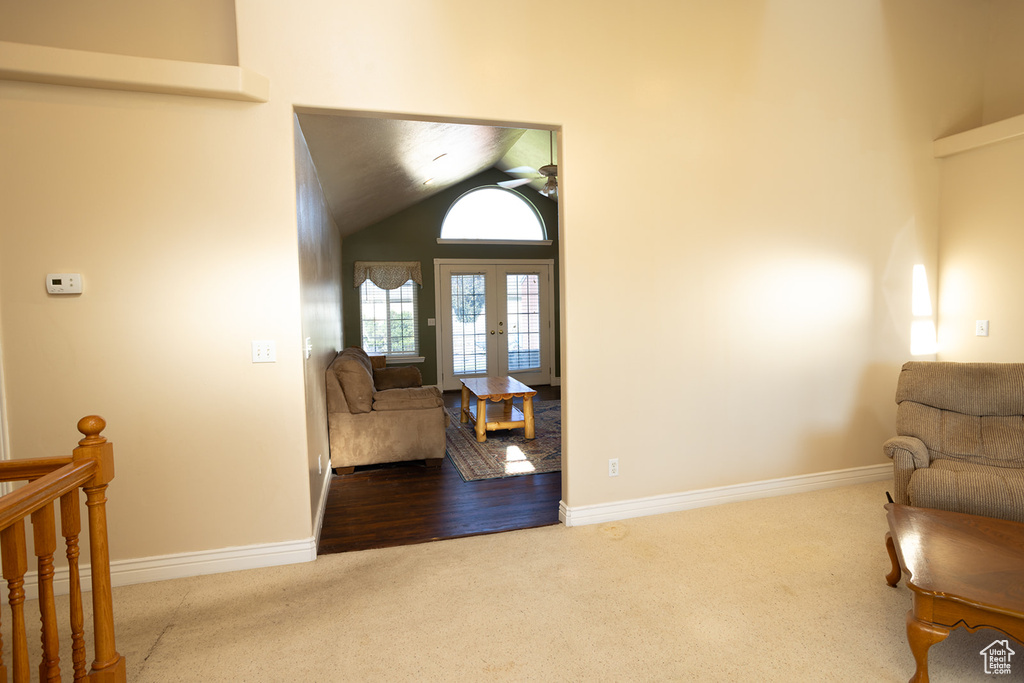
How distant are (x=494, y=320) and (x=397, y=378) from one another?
2420 mm

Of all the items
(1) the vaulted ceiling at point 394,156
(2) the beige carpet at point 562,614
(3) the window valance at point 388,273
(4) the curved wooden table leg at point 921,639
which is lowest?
(2) the beige carpet at point 562,614

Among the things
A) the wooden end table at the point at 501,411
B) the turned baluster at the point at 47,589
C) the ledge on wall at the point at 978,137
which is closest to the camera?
the turned baluster at the point at 47,589

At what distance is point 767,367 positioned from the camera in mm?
3584

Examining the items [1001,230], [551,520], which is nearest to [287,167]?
[551,520]

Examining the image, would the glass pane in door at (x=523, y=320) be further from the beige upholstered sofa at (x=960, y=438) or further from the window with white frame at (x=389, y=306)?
the beige upholstered sofa at (x=960, y=438)

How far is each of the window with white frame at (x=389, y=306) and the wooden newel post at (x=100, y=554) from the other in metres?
6.29

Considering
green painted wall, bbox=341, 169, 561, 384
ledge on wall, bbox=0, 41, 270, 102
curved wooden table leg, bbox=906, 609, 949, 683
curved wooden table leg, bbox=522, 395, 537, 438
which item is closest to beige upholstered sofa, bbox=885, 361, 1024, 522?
curved wooden table leg, bbox=906, 609, 949, 683

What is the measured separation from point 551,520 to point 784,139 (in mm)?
2891

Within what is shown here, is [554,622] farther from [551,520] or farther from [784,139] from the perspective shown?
[784,139]

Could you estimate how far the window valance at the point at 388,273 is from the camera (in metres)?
7.84

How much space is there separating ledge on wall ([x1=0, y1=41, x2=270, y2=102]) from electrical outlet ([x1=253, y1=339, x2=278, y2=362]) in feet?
3.93

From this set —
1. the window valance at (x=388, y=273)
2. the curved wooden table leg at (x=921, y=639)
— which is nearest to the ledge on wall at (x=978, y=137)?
the curved wooden table leg at (x=921, y=639)

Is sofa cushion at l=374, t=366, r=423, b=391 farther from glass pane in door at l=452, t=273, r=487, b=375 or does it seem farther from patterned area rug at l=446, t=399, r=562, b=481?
glass pane in door at l=452, t=273, r=487, b=375

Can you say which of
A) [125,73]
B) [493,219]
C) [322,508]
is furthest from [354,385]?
[493,219]
